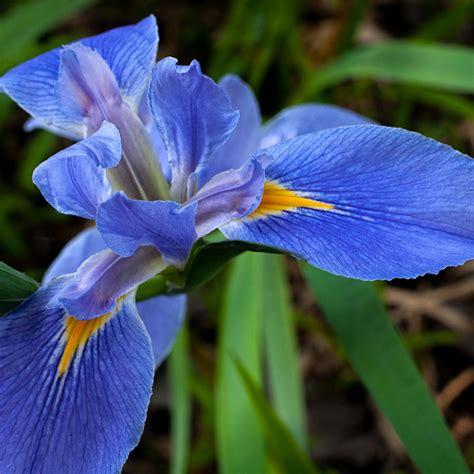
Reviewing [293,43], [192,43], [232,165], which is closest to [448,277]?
[293,43]

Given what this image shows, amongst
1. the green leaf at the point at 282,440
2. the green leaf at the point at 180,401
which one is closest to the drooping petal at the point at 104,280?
the green leaf at the point at 282,440

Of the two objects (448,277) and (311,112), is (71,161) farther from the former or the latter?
(448,277)

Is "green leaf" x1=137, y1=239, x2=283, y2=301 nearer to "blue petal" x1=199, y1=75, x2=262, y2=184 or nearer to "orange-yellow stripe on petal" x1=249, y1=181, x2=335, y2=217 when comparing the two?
"orange-yellow stripe on petal" x1=249, y1=181, x2=335, y2=217

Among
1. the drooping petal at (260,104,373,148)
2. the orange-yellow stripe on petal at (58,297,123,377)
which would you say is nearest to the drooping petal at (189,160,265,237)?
the orange-yellow stripe on petal at (58,297,123,377)

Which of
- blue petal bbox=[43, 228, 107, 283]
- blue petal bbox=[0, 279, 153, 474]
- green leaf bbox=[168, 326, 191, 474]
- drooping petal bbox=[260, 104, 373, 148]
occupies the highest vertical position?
blue petal bbox=[0, 279, 153, 474]

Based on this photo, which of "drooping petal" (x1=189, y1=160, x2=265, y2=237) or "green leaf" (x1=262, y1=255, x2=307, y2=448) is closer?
"drooping petal" (x1=189, y1=160, x2=265, y2=237)

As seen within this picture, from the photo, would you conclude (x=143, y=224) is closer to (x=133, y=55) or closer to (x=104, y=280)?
(x=104, y=280)

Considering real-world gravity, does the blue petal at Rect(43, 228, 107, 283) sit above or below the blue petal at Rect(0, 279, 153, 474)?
below
